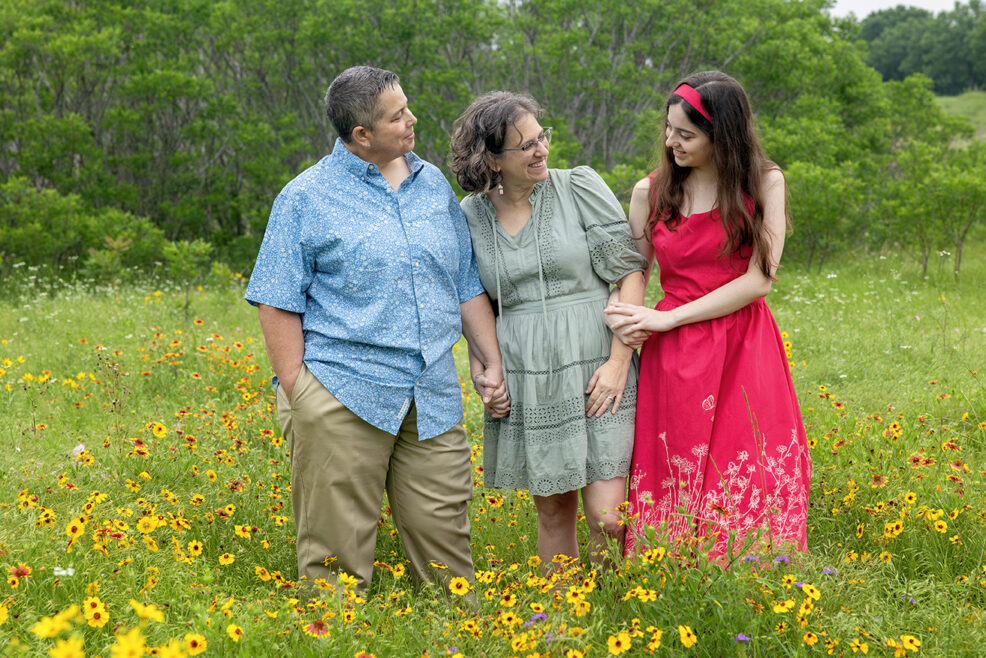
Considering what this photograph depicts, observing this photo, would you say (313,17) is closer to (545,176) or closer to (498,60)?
(498,60)

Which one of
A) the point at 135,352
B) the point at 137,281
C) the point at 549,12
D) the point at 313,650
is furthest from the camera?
the point at 549,12

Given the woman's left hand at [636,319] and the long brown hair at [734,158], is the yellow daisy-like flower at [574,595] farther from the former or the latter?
the long brown hair at [734,158]

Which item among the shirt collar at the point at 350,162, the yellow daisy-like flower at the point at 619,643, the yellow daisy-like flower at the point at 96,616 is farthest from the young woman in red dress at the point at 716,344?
the yellow daisy-like flower at the point at 96,616

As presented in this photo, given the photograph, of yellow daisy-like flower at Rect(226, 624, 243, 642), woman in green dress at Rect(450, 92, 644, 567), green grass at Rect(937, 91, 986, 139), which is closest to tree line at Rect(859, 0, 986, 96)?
green grass at Rect(937, 91, 986, 139)

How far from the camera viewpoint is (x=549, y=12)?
12672 millimetres

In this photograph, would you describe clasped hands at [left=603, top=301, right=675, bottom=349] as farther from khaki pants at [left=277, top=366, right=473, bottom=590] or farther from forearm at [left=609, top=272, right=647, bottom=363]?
khaki pants at [left=277, top=366, right=473, bottom=590]

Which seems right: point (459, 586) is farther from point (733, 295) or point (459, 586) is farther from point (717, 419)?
point (733, 295)

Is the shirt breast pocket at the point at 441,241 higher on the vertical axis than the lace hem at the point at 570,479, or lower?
higher

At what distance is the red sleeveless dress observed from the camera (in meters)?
2.79

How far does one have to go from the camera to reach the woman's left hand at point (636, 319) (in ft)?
9.17

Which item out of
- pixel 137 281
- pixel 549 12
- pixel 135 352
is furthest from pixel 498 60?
pixel 135 352

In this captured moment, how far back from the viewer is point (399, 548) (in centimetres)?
355

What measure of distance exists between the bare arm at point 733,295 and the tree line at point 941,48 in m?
43.7

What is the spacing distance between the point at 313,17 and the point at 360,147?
10.3 m
